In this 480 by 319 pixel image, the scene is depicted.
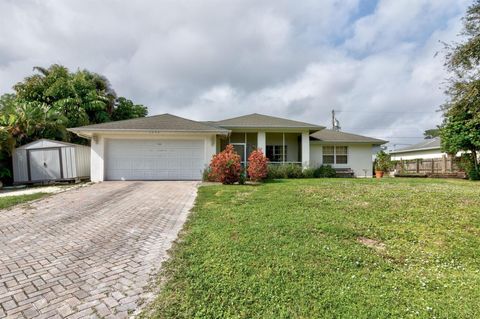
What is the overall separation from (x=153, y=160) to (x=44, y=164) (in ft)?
17.9

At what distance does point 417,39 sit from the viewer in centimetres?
1252

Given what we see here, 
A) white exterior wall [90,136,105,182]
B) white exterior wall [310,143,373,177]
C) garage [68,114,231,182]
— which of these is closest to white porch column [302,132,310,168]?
white exterior wall [310,143,373,177]

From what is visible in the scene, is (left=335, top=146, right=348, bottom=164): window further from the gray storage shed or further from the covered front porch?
the gray storage shed

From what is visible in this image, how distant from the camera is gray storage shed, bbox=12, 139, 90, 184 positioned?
12891 mm

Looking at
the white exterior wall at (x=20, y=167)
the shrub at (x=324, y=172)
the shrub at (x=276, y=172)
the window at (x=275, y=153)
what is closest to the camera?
the white exterior wall at (x=20, y=167)

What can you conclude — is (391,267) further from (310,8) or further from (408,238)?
(310,8)

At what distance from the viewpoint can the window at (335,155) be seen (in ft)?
59.7

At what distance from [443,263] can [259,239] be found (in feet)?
9.10

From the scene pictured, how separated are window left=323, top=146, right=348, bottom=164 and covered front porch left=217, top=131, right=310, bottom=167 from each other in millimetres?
2098

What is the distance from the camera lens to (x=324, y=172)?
16.5m

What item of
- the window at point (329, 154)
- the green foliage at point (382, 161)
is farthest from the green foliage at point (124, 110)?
A: the green foliage at point (382, 161)

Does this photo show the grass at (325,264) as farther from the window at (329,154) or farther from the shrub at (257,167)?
the window at (329,154)

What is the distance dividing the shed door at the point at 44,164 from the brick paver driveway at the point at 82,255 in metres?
6.21

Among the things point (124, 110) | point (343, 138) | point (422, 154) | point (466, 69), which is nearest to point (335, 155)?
point (343, 138)
